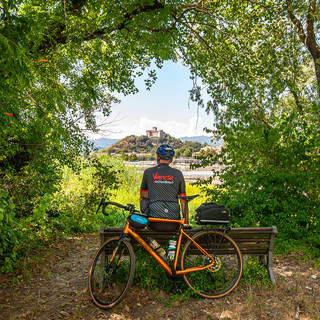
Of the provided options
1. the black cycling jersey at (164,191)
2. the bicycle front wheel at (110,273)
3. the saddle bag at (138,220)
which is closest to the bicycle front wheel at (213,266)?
the black cycling jersey at (164,191)

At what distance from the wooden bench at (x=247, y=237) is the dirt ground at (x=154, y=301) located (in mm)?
416

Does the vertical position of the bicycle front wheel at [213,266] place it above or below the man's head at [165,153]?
below

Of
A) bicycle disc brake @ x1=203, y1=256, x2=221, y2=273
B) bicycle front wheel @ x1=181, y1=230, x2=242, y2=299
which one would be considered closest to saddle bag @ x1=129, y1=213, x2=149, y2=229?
bicycle front wheel @ x1=181, y1=230, x2=242, y2=299

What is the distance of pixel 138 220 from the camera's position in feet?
11.1

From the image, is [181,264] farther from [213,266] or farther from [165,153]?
[165,153]

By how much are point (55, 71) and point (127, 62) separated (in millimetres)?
3593

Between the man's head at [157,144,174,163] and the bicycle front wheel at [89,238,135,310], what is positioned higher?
the man's head at [157,144,174,163]

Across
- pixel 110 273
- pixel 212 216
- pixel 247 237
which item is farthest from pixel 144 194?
pixel 247 237

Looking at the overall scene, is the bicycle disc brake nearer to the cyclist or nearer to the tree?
the cyclist

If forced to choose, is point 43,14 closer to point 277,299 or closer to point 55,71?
point 55,71

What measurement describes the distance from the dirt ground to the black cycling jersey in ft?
3.31

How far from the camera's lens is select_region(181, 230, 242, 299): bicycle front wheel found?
350 centimetres

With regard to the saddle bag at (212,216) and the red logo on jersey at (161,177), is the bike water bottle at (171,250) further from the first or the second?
the red logo on jersey at (161,177)

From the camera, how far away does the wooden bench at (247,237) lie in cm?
363
